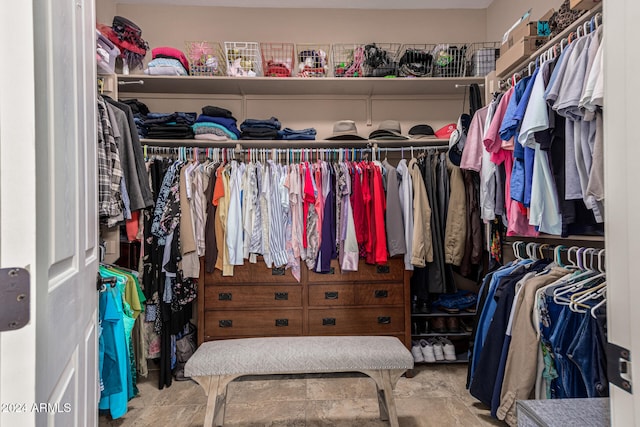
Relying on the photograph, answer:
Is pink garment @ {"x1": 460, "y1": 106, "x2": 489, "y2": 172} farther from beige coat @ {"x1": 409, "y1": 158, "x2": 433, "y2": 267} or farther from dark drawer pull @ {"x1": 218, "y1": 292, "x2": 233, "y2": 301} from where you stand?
dark drawer pull @ {"x1": 218, "y1": 292, "x2": 233, "y2": 301}

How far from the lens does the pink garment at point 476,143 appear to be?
227 centimetres

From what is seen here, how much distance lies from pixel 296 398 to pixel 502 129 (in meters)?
2.03

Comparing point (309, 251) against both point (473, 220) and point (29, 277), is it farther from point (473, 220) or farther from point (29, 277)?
point (29, 277)

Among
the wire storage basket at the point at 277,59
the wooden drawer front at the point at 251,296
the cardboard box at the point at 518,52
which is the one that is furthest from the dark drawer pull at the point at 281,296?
the cardboard box at the point at 518,52

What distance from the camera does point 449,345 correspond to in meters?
2.86

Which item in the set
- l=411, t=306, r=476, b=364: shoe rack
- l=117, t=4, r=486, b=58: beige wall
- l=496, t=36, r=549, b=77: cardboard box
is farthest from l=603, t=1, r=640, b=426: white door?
l=117, t=4, r=486, b=58: beige wall

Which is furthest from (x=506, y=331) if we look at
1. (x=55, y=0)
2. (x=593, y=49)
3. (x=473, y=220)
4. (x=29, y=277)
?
(x=55, y=0)

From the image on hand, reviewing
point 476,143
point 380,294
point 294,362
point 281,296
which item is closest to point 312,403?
point 294,362

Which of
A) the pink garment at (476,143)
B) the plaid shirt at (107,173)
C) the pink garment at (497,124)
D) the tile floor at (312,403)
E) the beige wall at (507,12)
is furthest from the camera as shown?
the beige wall at (507,12)

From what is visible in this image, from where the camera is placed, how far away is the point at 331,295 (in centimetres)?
277

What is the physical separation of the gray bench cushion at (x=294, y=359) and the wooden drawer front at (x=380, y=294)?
87cm

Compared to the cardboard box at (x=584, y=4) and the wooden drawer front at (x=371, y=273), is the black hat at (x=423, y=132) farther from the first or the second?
the cardboard box at (x=584, y=4)

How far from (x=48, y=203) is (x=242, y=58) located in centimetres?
260

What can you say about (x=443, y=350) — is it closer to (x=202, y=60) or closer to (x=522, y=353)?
(x=522, y=353)
